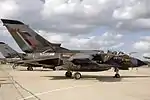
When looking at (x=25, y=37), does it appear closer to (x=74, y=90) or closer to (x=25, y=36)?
(x=25, y=36)

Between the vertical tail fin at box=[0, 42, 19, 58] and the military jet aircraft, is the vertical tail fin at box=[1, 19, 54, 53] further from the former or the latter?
the vertical tail fin at box=[0, 42, 19, 58]

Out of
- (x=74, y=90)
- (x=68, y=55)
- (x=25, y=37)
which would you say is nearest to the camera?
(x=74, y=90)

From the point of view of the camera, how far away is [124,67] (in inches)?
1129

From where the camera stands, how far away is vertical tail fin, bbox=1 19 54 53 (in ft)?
94.1

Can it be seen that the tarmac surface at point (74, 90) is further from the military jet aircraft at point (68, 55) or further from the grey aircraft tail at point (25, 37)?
the grey aircraft tail at point (25, 37)

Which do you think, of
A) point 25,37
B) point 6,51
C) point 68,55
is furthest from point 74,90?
point 6,51

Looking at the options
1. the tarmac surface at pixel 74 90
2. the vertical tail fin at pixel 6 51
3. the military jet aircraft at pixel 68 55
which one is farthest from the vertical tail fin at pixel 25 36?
the vertical tail fin at pixel 6 51

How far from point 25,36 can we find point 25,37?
10cm

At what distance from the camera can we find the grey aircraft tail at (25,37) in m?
28.6

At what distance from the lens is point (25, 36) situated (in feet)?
95.2

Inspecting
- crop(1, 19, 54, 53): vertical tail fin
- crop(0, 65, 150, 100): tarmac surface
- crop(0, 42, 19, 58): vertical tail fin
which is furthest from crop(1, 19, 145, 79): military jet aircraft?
crop(0, 42, 19, 58): vertical tail fin

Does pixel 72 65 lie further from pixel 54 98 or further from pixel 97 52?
pixel 54 98

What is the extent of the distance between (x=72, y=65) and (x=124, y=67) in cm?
530

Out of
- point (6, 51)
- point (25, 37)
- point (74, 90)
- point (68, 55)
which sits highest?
point (6, 51)
